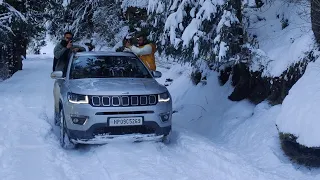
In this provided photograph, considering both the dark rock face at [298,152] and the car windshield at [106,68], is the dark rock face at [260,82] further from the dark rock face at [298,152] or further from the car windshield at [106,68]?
the car windshield at [106,68]

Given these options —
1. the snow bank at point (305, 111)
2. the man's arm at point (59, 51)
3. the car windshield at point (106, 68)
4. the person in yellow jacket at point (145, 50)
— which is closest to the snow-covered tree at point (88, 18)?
the person in yellow jacket at point (145, 50)

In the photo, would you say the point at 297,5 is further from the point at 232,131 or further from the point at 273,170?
the point at 273,170

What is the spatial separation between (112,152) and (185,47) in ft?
10.0

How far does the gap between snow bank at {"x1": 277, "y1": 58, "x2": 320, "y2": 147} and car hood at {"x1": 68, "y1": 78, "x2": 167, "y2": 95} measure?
6.90ft

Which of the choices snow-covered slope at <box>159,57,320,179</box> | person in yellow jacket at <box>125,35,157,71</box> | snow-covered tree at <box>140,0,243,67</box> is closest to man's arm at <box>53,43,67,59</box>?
person in yellow jacket at <box>125,35,157,71</box>

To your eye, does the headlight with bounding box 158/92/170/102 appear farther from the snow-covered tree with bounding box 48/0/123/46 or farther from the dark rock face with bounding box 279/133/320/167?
the snow-covered tree with bounding box 48/0/123/46

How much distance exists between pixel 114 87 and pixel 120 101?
0.31 metres

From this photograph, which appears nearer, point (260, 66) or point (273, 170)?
point (273, 170)

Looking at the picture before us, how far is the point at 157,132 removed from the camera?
6.75m

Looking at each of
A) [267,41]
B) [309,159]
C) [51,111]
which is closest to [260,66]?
[267,41]

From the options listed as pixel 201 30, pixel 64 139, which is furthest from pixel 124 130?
pixel 201 30

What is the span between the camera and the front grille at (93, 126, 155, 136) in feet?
21.3

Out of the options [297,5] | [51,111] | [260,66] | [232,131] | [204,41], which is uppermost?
[297,5]

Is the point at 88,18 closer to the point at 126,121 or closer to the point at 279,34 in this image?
the point at 279,34
